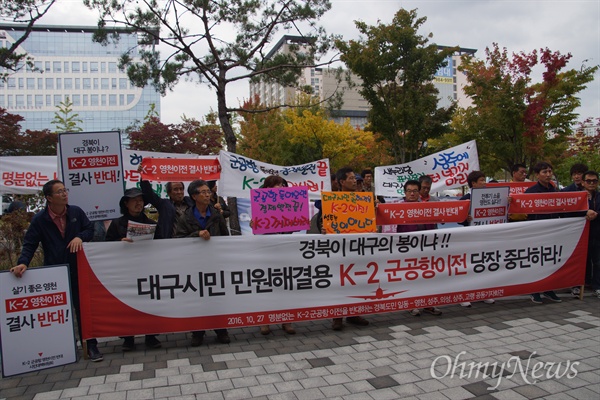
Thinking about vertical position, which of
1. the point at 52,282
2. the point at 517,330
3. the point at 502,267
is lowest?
the point at 517,330

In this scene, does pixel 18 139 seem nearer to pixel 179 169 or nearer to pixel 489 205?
pixel 179 169

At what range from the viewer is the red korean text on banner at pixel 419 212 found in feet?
19.0

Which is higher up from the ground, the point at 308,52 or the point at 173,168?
the point at 308,52

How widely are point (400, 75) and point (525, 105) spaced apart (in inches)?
154

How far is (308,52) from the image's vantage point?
11.1 metres

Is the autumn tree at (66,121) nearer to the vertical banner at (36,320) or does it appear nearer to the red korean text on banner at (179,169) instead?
the red korean text on banner at (179,169)

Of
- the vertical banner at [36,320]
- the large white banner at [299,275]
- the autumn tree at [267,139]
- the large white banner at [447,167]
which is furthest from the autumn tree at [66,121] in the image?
the vertical banner at [36,320]

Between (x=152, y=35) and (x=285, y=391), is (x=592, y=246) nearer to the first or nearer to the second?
(x=285, y=391)

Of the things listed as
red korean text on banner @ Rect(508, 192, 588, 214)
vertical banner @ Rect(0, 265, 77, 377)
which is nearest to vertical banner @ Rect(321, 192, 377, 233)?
red korean text on banner @ Rect(508, 192, 588, 214)

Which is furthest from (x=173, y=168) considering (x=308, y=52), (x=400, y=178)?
(x=308, y=52)

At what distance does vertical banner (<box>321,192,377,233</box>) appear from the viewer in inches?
215

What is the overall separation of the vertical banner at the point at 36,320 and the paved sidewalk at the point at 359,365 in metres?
0.14

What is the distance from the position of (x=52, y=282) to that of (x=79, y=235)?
0.54 meters

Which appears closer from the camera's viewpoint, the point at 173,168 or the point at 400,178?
the point at 173,168
